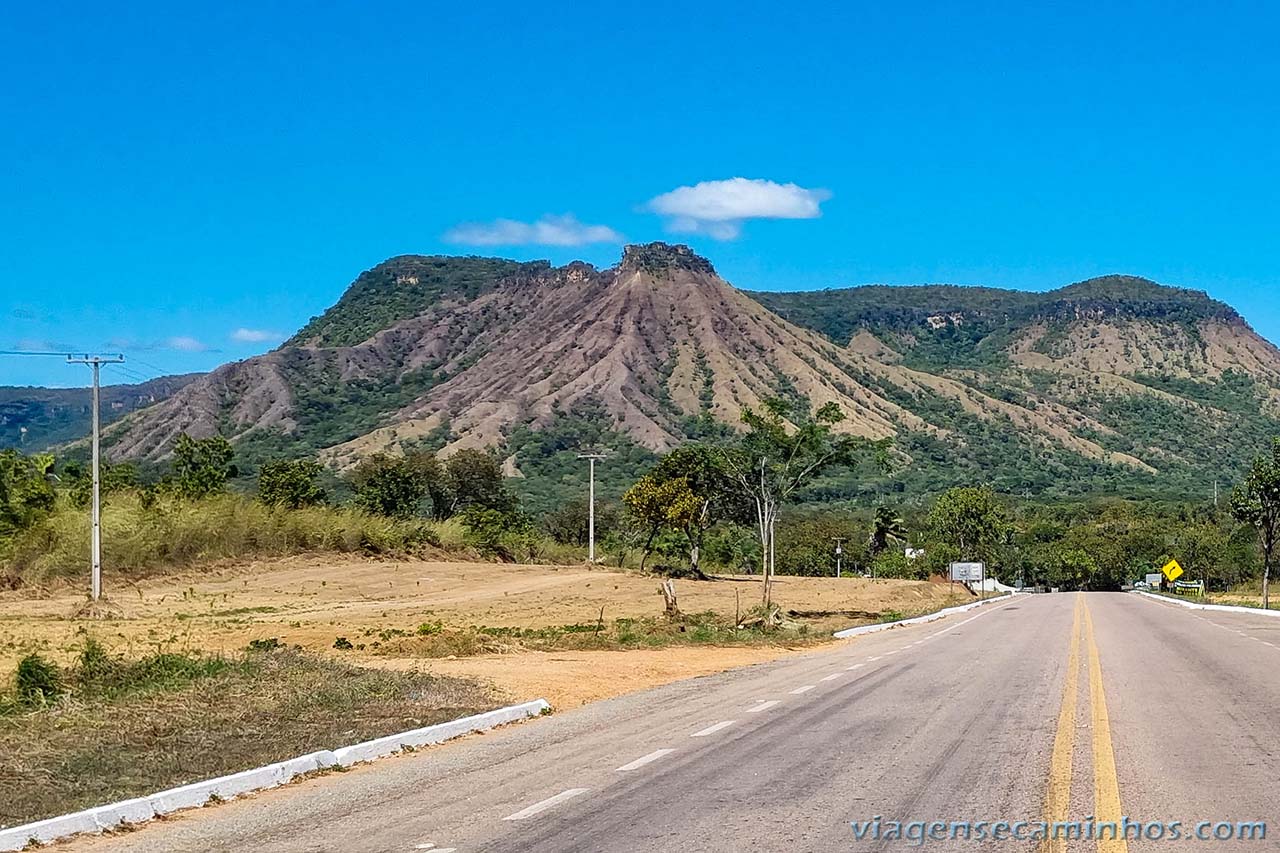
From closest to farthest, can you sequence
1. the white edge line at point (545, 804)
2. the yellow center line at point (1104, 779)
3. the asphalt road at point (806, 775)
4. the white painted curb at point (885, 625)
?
the yellow center line at point (1104, 779), the asphalt road at point (806, 775), the white edge line at point (545, 804), the white painted curb at point (885, 625)

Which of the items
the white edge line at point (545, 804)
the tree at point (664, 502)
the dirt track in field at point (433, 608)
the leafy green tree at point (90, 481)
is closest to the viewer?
the white edge line at point (545, 804)

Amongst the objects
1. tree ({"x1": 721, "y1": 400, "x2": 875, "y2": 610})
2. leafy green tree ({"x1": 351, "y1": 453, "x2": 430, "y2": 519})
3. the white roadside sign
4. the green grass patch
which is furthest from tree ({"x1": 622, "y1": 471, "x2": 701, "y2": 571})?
the white roadside sign

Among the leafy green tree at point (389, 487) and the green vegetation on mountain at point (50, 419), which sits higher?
the green vegetation on mountain at point (50, 419)

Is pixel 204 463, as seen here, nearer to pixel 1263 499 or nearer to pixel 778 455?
pixel 778 455

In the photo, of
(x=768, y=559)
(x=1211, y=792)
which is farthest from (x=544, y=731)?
(x=768, y=559)

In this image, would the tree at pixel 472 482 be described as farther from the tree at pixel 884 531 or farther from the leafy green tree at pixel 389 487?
the tree at pixel 884 531

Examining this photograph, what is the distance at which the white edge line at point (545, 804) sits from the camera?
369 inches

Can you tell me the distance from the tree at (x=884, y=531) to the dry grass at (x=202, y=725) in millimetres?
97403

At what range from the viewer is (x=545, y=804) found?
9812 mm

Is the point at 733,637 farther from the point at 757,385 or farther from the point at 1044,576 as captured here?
the point at 757,385

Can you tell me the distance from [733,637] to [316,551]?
30.8 meters

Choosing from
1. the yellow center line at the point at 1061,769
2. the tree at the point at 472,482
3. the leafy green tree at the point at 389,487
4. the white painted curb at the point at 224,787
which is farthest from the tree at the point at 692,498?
the white painted curb at the point at 224,787

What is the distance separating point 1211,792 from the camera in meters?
9.89

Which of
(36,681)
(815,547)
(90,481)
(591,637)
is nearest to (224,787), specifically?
(36,681)
